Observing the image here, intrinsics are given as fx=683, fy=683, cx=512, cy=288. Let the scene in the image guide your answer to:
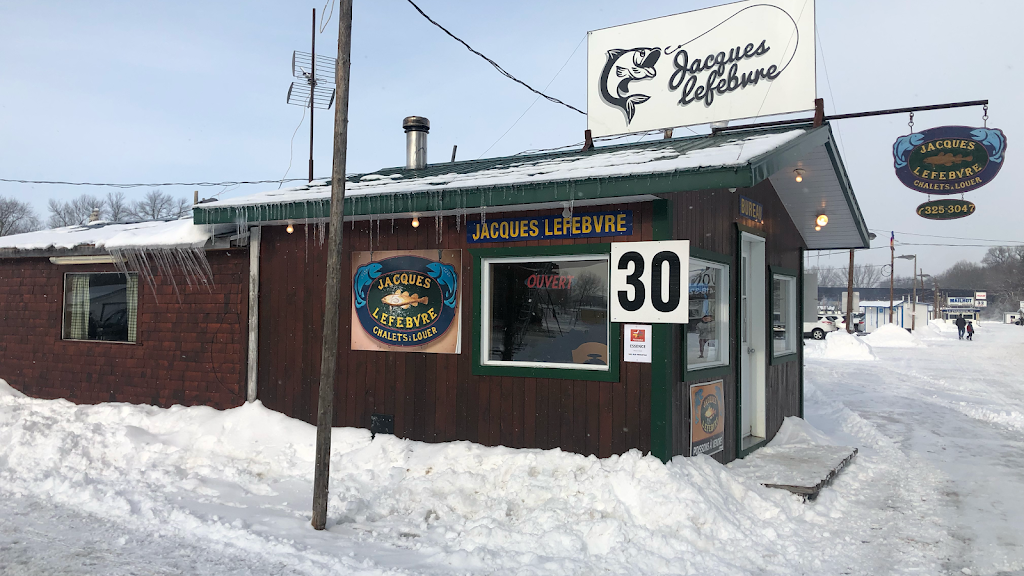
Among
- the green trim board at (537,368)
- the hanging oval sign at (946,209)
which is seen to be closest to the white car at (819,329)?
the hanging oval sign at (946,209)

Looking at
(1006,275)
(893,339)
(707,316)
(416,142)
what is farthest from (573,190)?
(1006,275)

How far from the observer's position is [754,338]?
8805 mm

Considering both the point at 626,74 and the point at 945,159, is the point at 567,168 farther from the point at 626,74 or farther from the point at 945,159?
the point at 945,159

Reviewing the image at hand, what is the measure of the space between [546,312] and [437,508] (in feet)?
7.14

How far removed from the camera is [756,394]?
8.79 meters

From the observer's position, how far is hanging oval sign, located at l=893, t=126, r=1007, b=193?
33.3ft

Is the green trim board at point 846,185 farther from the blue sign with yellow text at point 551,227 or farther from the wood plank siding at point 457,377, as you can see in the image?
the blue sign with yellow text at point 551,227

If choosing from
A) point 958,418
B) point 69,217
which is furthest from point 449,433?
point 69,217

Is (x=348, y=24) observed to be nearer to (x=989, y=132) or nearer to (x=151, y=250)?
(x=151, y=250)

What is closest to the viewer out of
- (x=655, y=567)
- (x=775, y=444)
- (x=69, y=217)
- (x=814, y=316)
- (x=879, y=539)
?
(x=655, y=567)

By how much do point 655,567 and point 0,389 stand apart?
10126mm

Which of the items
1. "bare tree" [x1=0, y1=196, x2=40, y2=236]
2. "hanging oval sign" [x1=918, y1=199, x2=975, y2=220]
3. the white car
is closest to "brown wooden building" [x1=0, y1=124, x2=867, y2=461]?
"hanging oval sign" [x1=918, y1=199, x2=975, y2=220]

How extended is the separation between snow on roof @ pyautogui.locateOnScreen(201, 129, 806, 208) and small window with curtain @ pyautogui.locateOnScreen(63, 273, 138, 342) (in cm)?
241

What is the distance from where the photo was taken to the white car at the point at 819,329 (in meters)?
34.7
